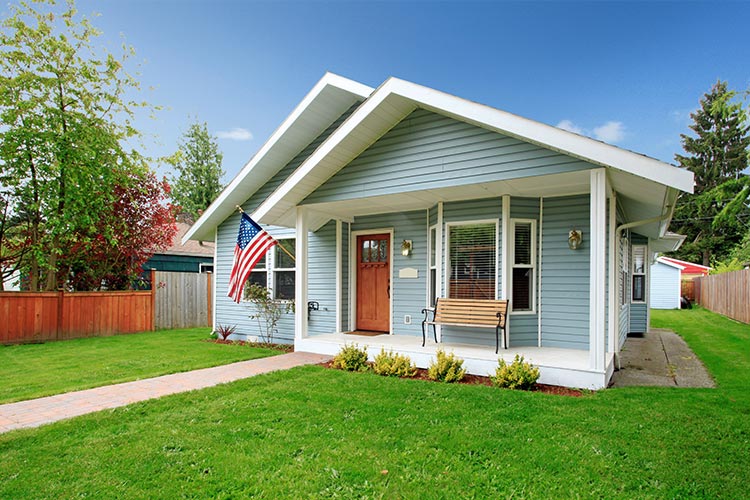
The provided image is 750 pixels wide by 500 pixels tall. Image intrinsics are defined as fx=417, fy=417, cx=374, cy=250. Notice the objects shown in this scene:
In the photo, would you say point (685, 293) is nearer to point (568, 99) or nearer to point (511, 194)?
point (568, 99)

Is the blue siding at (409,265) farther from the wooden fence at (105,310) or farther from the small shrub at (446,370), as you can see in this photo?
the wooden fence at (105,310)

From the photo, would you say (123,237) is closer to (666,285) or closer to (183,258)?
(183,258)

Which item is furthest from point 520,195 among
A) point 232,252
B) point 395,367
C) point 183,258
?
point 183,258

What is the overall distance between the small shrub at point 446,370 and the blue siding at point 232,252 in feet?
14.7

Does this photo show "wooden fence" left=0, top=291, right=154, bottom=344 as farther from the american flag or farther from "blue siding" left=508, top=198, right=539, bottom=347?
"blue siding" left=508, top=198, right=539, bottom=347

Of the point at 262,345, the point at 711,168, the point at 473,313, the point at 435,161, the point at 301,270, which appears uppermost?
the point at 711,168

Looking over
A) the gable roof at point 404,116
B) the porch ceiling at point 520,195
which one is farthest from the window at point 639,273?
the gable roof at point 404,116

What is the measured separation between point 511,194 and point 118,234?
11.1m

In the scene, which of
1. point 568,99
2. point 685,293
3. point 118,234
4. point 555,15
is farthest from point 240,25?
point 685,293

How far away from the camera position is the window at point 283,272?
380 inches

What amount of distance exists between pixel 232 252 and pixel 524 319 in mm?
7175

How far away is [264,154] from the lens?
8.89 m

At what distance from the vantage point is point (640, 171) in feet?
15.7

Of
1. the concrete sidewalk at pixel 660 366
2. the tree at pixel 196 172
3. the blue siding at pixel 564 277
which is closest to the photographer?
the concrete sidewalk at pixel 660 366
